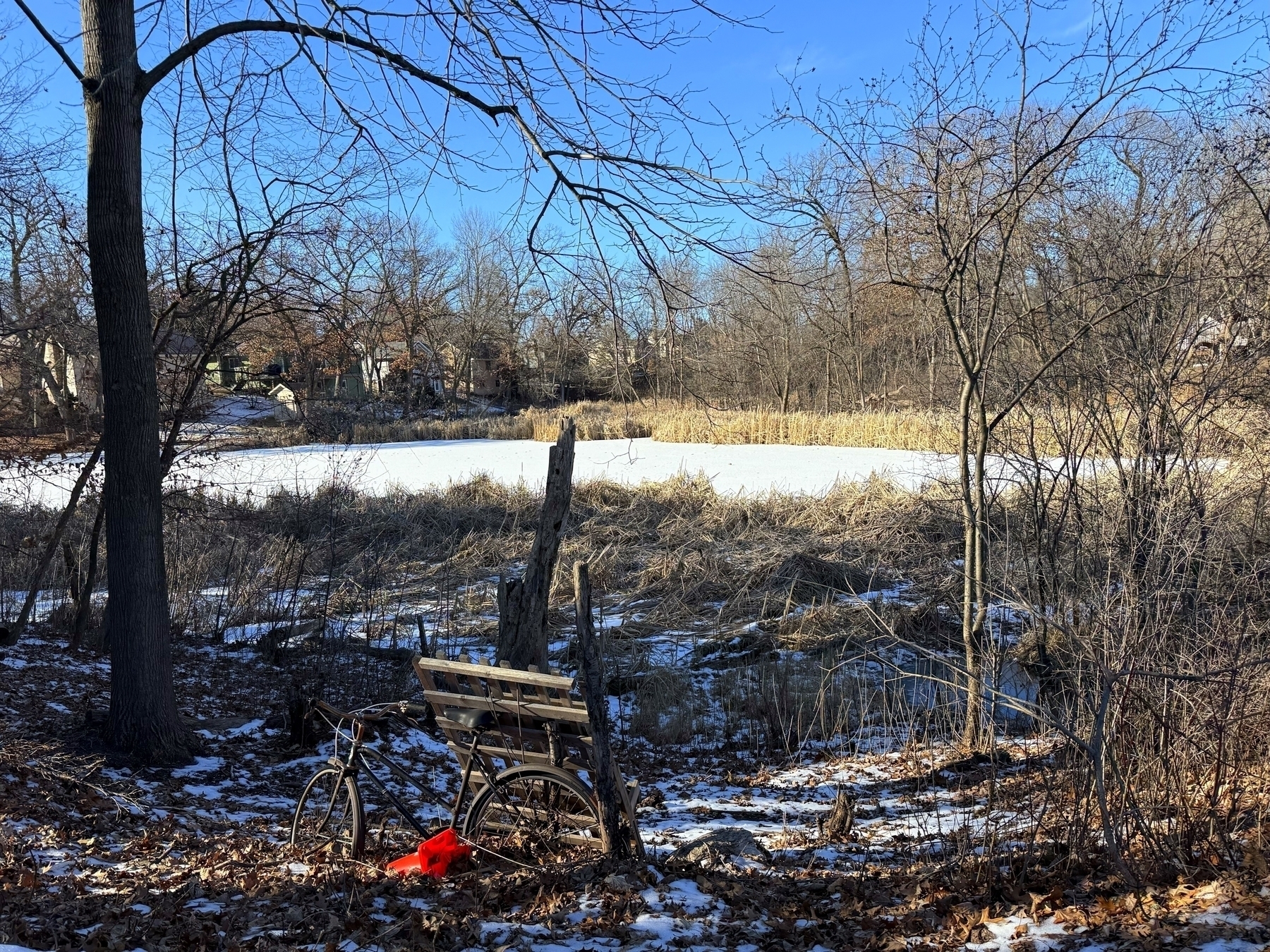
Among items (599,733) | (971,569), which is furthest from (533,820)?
(971,569)

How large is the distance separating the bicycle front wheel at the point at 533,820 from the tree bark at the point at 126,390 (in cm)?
273

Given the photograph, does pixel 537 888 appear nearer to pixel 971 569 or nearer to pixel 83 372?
pixel 971 569

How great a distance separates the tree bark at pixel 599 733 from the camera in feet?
13.9

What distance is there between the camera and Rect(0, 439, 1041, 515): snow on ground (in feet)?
52.9

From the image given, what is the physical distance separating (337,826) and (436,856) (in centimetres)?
75

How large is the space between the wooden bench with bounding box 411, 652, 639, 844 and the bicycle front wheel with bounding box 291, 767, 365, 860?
0.55 m

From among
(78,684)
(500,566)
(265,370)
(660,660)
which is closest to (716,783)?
(660,660)

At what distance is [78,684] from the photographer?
7.71 meters

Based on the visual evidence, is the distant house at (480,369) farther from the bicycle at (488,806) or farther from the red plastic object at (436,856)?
the red plastic object at (436,856)

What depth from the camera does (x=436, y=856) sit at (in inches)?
176

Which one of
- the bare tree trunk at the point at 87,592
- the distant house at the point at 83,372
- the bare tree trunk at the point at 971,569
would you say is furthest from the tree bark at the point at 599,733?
the distant house at the point at 83,372

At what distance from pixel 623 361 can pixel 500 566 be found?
8.29 m

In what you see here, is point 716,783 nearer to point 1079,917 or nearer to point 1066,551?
point 1066,551

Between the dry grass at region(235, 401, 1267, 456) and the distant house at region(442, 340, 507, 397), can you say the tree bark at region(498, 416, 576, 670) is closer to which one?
the dry grass at region(235, 401, 1267, 456)
